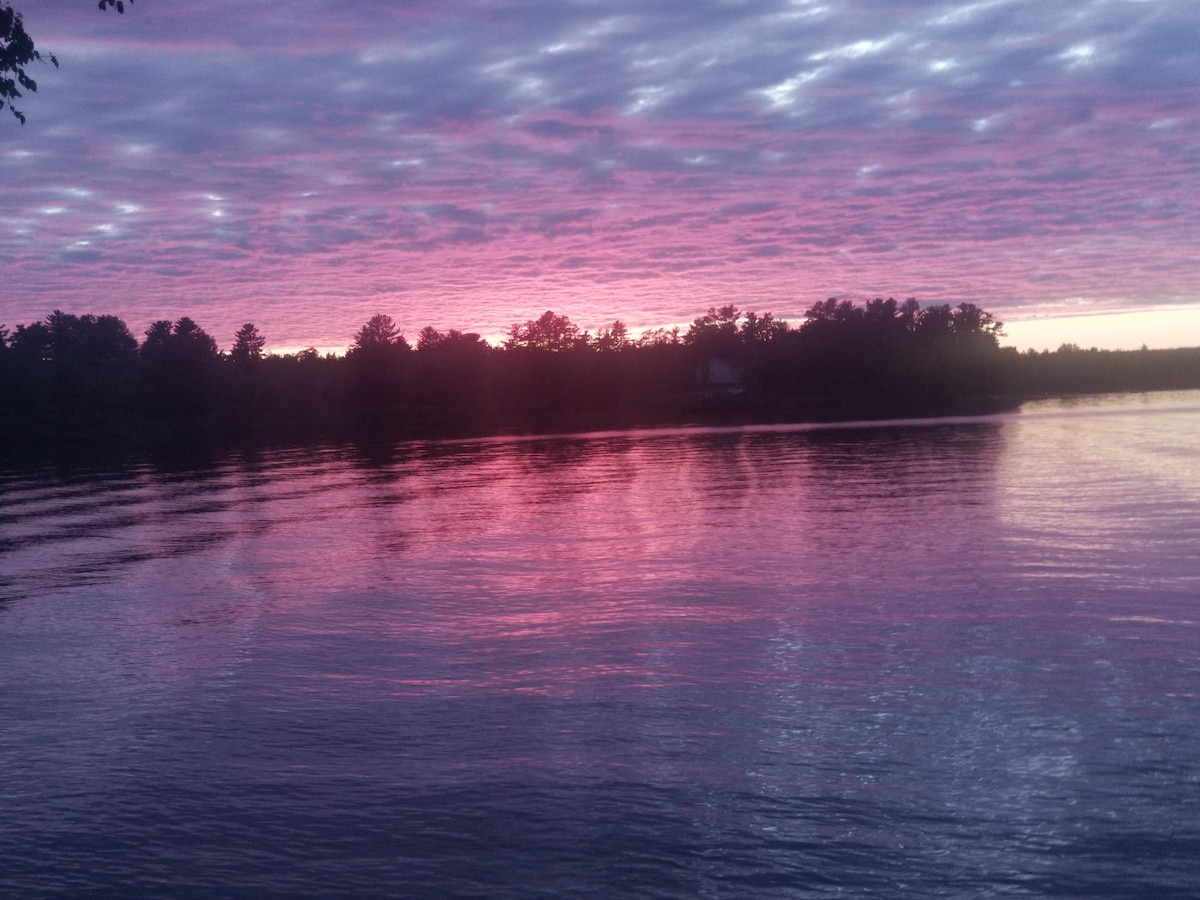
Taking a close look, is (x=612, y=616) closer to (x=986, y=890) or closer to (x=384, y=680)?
(x=384, y=680)

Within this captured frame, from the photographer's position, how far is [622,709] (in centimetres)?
643

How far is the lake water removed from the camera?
4.51 m

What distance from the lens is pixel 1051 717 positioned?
5.96 meters

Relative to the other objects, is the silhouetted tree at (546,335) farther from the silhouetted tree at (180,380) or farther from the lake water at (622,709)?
the lake water at (622,709)

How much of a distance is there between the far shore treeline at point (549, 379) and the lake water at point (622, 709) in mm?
53577

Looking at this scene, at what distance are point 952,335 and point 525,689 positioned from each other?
98.2 meters

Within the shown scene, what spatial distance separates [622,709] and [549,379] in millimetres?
78009

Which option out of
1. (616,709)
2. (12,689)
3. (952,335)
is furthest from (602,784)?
(952,335)

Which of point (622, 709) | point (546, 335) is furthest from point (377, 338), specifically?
point (622, 709)

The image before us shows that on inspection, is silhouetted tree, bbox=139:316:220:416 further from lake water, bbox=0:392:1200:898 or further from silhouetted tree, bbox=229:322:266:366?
lake water, bbox=0:392:1200:898

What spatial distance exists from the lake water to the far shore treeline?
5358 centimetres

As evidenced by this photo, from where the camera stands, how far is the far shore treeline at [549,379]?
2842 inches

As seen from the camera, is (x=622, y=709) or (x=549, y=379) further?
(x=549, y=379)

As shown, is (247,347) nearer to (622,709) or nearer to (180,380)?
(180,380)
